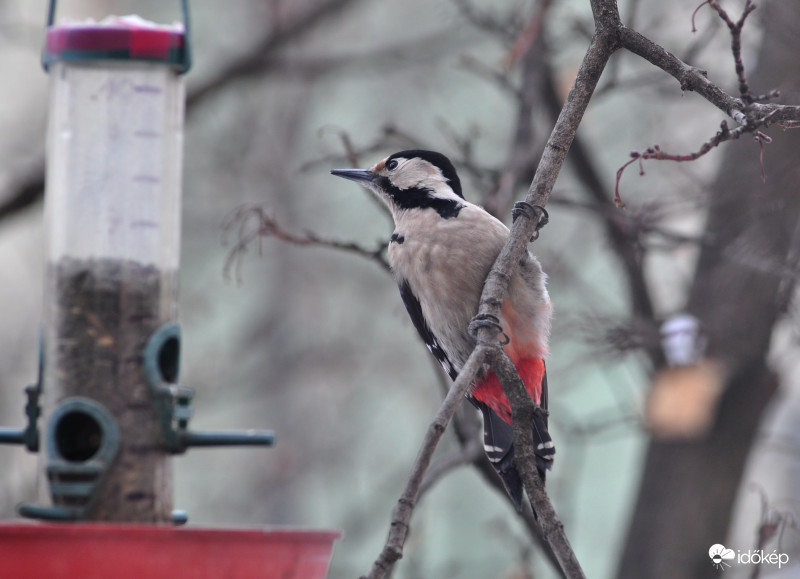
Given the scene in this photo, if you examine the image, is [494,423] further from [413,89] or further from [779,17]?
[413,89]

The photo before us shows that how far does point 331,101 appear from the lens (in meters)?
12.8

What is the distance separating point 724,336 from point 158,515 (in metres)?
2.80

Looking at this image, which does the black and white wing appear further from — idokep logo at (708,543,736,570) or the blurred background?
idokep logo at (708,543,736,570)

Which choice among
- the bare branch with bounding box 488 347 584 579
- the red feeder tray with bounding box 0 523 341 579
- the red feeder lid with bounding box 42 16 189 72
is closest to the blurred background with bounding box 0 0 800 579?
the bare branch with bounding box 488 347 584 579

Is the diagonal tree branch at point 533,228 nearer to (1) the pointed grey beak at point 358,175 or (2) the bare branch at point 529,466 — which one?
(2) the bare branch at point 529,466

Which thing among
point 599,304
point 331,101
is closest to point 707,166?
point 599,304

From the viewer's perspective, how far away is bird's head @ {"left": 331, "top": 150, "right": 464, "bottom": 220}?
402 cm

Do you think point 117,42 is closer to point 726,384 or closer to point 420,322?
point 420,322

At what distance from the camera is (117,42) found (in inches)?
124

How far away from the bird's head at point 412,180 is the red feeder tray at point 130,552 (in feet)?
6.40

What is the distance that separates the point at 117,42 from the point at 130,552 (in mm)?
1620

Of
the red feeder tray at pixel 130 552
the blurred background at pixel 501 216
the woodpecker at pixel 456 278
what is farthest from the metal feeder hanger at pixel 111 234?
the red feeder tray at pixel 130 552

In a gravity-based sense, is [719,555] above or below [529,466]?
above

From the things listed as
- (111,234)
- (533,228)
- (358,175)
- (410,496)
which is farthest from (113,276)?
(410,496)
